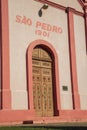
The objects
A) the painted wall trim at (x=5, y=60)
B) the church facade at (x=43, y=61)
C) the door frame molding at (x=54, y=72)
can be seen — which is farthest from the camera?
the door frame molding at (x=54, y=72)

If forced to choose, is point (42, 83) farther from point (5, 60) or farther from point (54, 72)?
point (5, 60)

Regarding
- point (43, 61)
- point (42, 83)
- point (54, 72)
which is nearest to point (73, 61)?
point (54, 72)

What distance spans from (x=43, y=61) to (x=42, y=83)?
1.21 m

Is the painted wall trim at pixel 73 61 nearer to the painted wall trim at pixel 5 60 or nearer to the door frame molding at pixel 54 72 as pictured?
the door frame molding at pixel 54 72

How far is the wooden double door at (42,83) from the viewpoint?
50.9ft

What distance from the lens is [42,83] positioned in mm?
15953

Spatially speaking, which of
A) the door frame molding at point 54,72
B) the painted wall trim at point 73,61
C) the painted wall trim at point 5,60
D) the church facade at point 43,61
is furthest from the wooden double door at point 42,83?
the painted wall trim at point 5,60

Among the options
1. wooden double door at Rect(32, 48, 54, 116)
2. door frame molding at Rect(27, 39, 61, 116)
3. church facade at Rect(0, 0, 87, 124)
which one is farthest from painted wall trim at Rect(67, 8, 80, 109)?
wooden double door at Rect(32, 48, 54, 116)

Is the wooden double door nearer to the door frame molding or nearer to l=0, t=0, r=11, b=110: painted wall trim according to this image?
the door frame molding

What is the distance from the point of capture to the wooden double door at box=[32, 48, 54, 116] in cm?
1550

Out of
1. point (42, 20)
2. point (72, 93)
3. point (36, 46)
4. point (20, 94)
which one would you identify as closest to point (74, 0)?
point (42, 20)

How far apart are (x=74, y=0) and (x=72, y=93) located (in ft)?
18.9

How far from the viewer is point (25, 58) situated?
14.9m

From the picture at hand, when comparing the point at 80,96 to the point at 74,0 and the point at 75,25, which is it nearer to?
the point at 75,25
